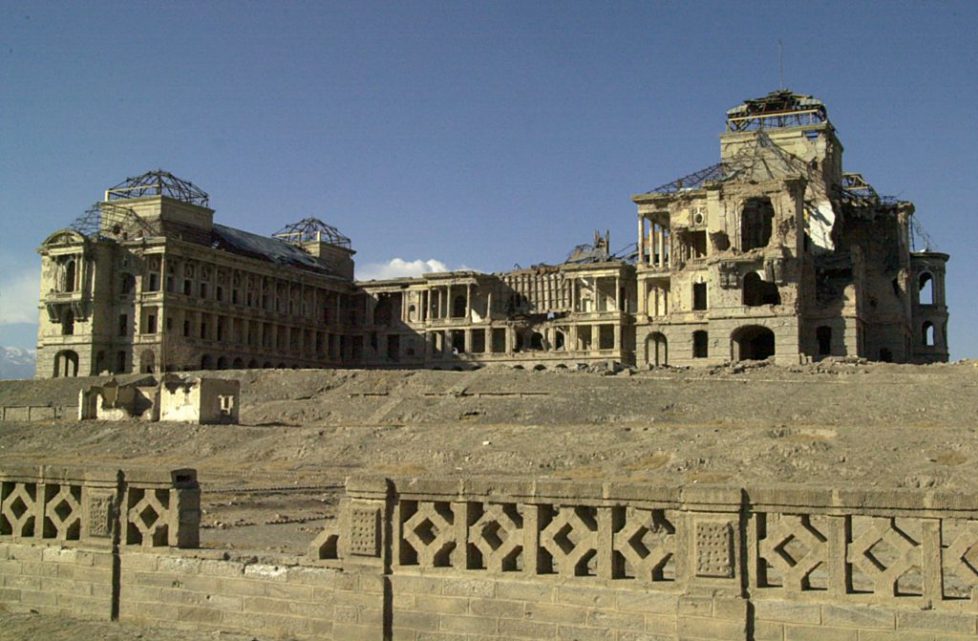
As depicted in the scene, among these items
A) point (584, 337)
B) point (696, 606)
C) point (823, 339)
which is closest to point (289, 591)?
point (696, 606)

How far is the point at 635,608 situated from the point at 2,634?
324 inches

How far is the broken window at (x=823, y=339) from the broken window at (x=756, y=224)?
749 cm

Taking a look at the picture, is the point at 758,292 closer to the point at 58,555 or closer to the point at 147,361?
the point at 147,361

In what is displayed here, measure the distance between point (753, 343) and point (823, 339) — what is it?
4975mm

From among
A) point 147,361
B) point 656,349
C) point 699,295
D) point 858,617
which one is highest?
point 699,295

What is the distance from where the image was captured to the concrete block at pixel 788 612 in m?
10.6

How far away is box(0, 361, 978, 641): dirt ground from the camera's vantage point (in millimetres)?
34000

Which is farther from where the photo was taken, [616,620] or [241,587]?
[241,587]

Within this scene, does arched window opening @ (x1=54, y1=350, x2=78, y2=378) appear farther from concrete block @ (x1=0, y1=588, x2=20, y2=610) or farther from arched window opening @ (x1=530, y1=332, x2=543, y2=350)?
concrete block @ (x1=0, y1=588, x2=20, y2=610)

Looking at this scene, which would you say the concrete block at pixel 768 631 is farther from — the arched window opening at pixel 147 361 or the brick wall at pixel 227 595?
the arched window opening at pixel 147 361

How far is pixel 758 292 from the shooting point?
258ft

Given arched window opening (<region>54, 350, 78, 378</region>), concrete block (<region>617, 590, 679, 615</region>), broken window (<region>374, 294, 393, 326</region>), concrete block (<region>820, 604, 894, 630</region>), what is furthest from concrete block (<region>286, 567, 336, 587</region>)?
broken window (<region>374, 294, 393, 326</region>)

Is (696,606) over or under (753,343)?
under

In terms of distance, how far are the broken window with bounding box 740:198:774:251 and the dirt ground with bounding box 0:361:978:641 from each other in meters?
17.3
